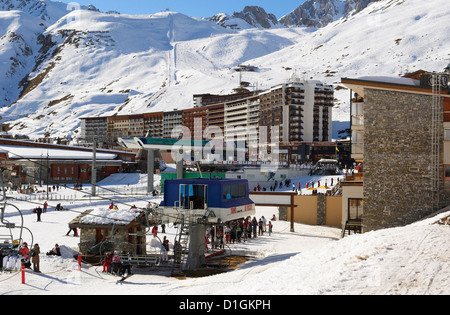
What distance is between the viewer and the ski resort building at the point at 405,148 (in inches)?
875

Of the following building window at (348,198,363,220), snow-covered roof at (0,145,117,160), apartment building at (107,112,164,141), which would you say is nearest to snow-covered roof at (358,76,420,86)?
building window at (348,198,363,220)

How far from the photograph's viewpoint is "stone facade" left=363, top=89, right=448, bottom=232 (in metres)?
22.4

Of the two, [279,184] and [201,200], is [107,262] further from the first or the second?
[279,184]

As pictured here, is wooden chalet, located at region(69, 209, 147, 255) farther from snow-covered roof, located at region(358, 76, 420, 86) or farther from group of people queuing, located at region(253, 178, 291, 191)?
group of people queuing, located at region(253, 178, 291, 191)

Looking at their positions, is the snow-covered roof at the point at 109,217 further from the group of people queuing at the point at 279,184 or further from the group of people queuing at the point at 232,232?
the group of people queuing at the point at 279,184

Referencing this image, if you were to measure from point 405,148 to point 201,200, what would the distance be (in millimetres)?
9480

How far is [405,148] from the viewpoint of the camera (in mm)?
22625

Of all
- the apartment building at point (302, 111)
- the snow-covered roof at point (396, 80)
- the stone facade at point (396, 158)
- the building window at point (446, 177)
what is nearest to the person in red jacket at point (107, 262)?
the stone facade at point (396, 158)

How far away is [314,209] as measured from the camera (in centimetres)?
3769

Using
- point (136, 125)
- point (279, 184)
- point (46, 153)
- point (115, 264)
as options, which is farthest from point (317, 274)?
point (136, 125)
